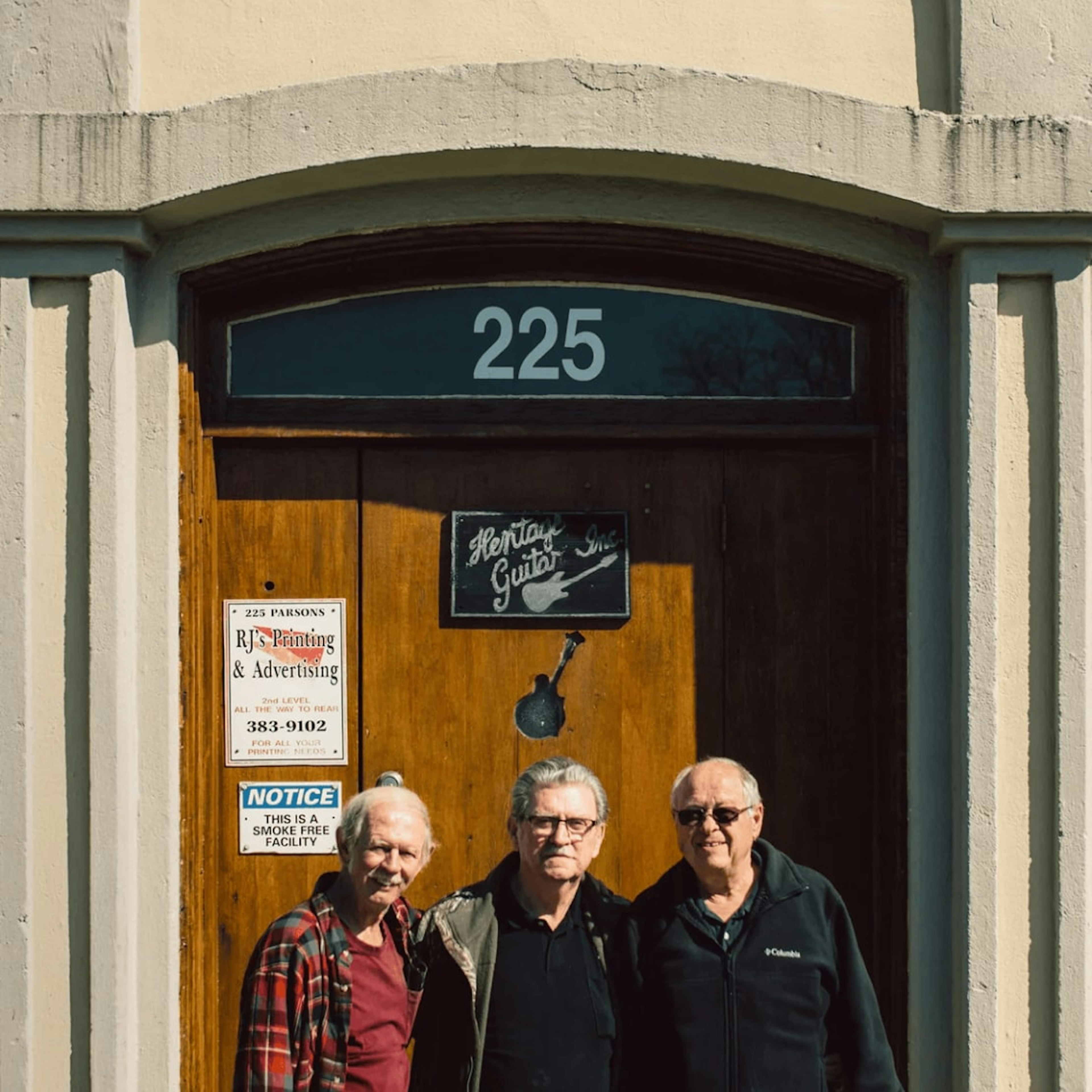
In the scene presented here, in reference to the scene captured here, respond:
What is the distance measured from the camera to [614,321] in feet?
16.8

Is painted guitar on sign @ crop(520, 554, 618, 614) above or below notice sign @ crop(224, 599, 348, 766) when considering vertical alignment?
above

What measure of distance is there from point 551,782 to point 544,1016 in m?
0.56

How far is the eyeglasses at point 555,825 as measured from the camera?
3.68m

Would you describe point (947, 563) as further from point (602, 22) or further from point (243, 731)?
point (243, 731)

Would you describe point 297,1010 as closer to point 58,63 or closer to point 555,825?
point 555,825

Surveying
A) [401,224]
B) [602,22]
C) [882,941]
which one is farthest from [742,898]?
[602,22]

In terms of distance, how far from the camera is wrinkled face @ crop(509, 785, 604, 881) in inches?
145

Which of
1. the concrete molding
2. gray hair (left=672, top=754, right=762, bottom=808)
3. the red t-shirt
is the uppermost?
the concrete molding

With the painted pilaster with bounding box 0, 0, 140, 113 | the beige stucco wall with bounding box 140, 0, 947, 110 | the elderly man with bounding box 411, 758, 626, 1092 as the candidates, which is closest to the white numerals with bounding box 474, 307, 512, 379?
the beige stucco wall with bounding box 140, 0, 947, 110

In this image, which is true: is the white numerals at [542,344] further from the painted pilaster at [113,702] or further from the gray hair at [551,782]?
the gray hair at [551,782]

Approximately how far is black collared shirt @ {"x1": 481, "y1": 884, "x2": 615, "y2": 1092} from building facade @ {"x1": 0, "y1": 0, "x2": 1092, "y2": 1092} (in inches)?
51.4

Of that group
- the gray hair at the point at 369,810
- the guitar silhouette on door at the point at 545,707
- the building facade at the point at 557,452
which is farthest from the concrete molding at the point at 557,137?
the gray hair at the point at 369,810

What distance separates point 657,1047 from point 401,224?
106 inches

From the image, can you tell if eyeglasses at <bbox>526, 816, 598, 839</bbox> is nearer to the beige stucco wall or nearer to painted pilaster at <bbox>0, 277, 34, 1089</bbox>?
painted pilaster at <bbox>0, 277, 34, 1089</bbox>
